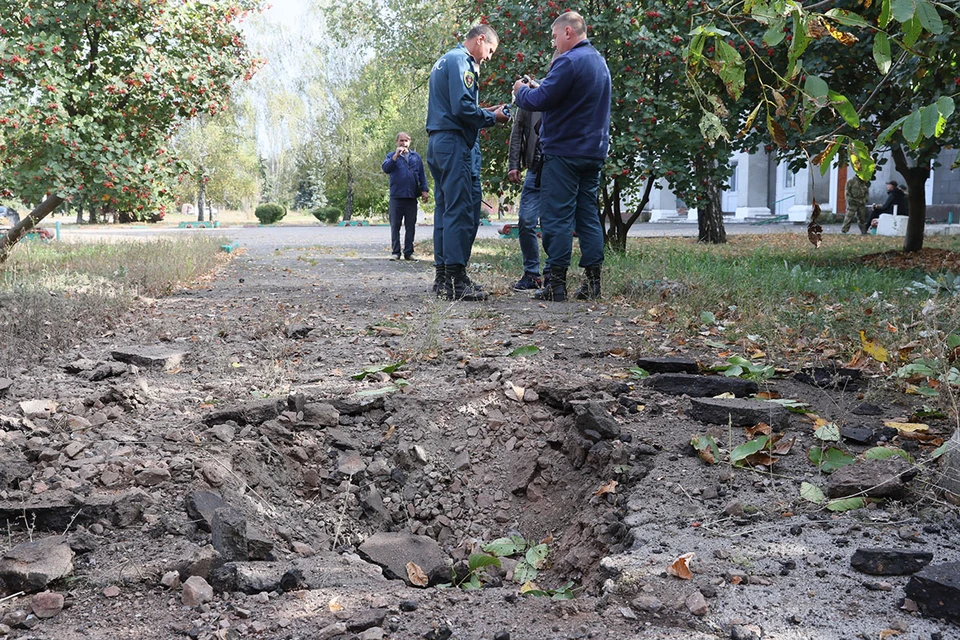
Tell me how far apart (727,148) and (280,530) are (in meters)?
9.86

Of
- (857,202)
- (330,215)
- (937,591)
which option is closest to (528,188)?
(937,591)

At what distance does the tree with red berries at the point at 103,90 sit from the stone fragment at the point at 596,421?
7665 mm

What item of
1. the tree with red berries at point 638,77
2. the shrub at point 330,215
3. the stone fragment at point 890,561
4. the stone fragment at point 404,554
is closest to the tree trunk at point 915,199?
the tree with red berries at point 638,77

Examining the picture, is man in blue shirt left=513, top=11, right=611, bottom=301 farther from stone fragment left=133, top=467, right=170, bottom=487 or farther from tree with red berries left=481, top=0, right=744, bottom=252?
stone fragment left=133, top=467, right=170, bottom=487

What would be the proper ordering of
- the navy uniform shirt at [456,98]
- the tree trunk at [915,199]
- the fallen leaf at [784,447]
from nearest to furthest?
the fallen leaf at [784,447], the navy uniform shirt at [456,98], the tree trunk at [915,199]

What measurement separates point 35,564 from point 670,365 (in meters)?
2.66

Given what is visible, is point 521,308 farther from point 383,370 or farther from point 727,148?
point 727,148

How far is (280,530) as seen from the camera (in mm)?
2543

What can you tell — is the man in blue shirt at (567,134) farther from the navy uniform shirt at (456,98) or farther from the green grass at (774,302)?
the green grass at (774,302)

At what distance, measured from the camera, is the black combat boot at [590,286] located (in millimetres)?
6504

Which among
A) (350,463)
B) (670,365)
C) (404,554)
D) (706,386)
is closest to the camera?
(404,554)

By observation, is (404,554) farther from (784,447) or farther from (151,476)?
(784,447)

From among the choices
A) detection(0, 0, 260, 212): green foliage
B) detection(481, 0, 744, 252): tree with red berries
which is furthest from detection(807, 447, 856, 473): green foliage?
detection(0, 0, 260, 212): green foliage

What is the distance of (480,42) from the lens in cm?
651
